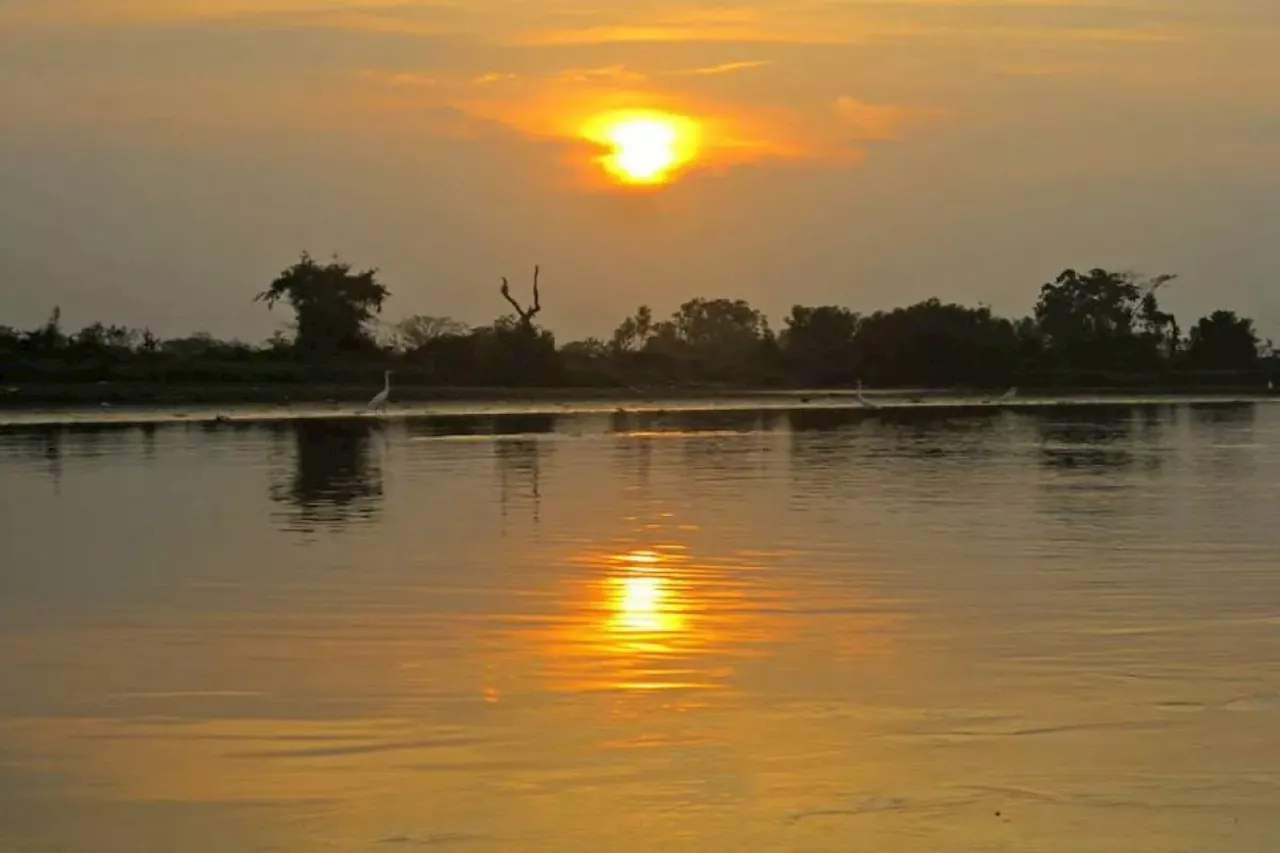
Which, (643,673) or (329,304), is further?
(329,304)

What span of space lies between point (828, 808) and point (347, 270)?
246 feet

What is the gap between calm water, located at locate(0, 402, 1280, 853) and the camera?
680cm

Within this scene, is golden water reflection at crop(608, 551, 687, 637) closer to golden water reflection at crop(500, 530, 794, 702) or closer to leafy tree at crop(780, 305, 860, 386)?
golden water reflection at crop(500, 530, 794, 702)

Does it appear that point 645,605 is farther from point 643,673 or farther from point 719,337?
point 719,337

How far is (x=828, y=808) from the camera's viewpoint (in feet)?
22.5

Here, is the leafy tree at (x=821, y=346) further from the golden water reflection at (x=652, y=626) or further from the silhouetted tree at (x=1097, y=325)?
the golden water reflection at (x=652, y=626)

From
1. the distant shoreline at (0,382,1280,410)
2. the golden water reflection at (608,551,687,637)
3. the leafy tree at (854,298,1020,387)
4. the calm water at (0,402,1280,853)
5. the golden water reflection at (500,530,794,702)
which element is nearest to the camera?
the calm water at (0,402,1280,853)

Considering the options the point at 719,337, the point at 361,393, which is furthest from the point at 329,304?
the point at 719,337

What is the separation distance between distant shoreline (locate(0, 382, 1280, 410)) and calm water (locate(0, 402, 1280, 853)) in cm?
4484

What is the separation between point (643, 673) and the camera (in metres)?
9.45

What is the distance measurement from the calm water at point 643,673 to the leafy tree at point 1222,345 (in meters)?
86.9

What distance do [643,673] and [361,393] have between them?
205ft

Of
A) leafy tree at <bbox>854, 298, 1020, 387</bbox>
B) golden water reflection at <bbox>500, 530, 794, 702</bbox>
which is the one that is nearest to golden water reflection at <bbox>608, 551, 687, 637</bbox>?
golden water reflection at <bbox>500, 530, 794, 702</bbox>

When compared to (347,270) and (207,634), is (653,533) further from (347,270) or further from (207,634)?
(347,270)
